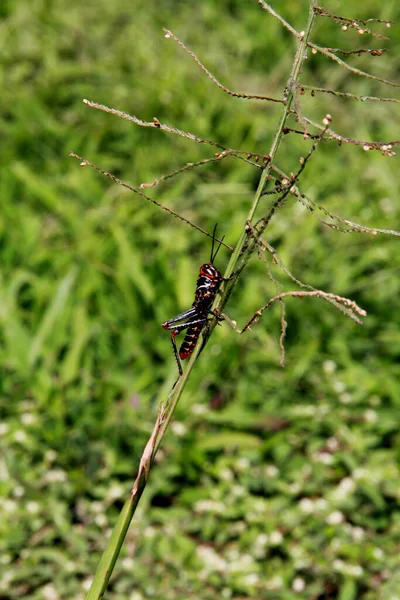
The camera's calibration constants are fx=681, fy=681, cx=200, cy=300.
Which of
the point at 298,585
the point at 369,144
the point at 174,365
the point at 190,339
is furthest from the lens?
the point at 174,365

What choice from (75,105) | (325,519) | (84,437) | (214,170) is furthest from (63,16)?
(325,519)

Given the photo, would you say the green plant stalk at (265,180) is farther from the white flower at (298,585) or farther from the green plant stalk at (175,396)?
the white flower at (298,585)

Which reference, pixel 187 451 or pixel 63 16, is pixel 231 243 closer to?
pixel 187 451

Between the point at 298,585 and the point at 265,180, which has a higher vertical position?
the point at 298,585

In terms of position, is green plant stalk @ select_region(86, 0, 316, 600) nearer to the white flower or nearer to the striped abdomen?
the striped abdomen

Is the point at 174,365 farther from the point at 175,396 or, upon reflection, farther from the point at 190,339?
the point at 175,396

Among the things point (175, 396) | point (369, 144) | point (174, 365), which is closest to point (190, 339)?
point (175, 396)

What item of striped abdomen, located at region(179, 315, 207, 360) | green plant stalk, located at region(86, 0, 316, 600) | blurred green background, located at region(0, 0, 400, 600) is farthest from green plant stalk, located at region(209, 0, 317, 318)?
blurred green background, located at region(0, 0, 400, 600)
